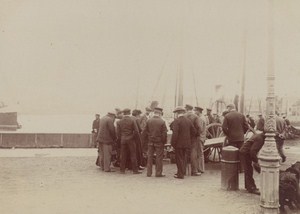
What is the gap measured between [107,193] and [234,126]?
3.89 metres

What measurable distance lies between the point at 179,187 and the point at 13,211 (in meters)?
3.51

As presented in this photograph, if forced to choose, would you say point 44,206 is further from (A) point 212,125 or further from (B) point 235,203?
(A) point 212,125

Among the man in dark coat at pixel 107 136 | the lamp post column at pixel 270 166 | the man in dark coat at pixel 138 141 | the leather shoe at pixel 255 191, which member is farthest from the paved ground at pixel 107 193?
the man in dark coat at pixel 138 141

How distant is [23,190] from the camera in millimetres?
7953

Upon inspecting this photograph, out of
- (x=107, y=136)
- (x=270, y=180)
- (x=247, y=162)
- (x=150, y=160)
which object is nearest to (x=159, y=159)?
(x=150, y=160)

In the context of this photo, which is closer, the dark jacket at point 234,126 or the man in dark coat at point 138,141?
the dark jacket at point 234,126

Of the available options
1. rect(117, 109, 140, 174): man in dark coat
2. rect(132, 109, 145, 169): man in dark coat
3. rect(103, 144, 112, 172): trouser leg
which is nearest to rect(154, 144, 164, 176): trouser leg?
rect(117, 109, 140, 174): man in dark coat

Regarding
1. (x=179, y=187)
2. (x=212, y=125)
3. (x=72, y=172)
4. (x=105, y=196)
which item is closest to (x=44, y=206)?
(x=105, y=196)

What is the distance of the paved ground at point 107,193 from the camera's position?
258 inches

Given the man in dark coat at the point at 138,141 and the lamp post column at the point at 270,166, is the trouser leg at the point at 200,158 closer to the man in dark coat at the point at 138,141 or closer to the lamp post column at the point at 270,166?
the man in dark coat at the point at 138,141

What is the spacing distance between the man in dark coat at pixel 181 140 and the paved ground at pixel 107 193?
1.14 ft

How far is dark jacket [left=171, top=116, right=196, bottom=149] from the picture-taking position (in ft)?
31.8

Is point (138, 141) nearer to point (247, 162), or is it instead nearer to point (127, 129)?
point (127, 129)

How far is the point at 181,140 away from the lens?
9688mm
